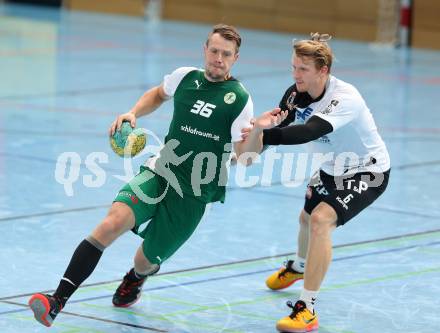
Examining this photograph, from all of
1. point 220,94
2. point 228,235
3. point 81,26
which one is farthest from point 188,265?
point 81,26

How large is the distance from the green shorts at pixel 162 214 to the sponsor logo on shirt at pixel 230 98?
27.7 inches

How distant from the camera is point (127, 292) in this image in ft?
25.2

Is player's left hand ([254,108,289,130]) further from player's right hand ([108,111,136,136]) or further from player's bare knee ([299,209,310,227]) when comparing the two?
player's bare knee ([299,209,310,227])

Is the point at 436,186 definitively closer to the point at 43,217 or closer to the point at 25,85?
the point at 43,217

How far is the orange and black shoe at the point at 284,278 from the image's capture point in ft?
27.1

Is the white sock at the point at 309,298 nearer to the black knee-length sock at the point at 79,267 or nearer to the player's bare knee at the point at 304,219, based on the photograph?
the player's bare knee at the point at 304,219

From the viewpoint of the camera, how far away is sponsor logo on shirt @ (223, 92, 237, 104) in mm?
7534

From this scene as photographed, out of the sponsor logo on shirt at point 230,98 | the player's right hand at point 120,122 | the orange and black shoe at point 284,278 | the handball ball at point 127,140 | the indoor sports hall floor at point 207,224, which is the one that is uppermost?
the sponsor logo on shirt at point 230,98

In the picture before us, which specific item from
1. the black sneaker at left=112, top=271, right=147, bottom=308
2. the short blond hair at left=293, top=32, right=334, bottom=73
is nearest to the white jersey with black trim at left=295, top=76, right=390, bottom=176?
the short blond hair at left=293, top=32, right=334, bottom=73

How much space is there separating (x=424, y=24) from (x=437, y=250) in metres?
15.9

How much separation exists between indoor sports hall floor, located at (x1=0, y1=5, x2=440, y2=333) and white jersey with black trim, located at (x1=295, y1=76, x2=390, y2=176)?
103 cm

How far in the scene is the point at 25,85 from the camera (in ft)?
60.1

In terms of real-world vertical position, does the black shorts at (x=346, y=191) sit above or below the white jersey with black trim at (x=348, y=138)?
below

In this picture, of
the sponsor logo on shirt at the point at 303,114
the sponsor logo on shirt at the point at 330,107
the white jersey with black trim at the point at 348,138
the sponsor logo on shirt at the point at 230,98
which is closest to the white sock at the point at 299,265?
the white jersey with black trim at the point at 348,138
